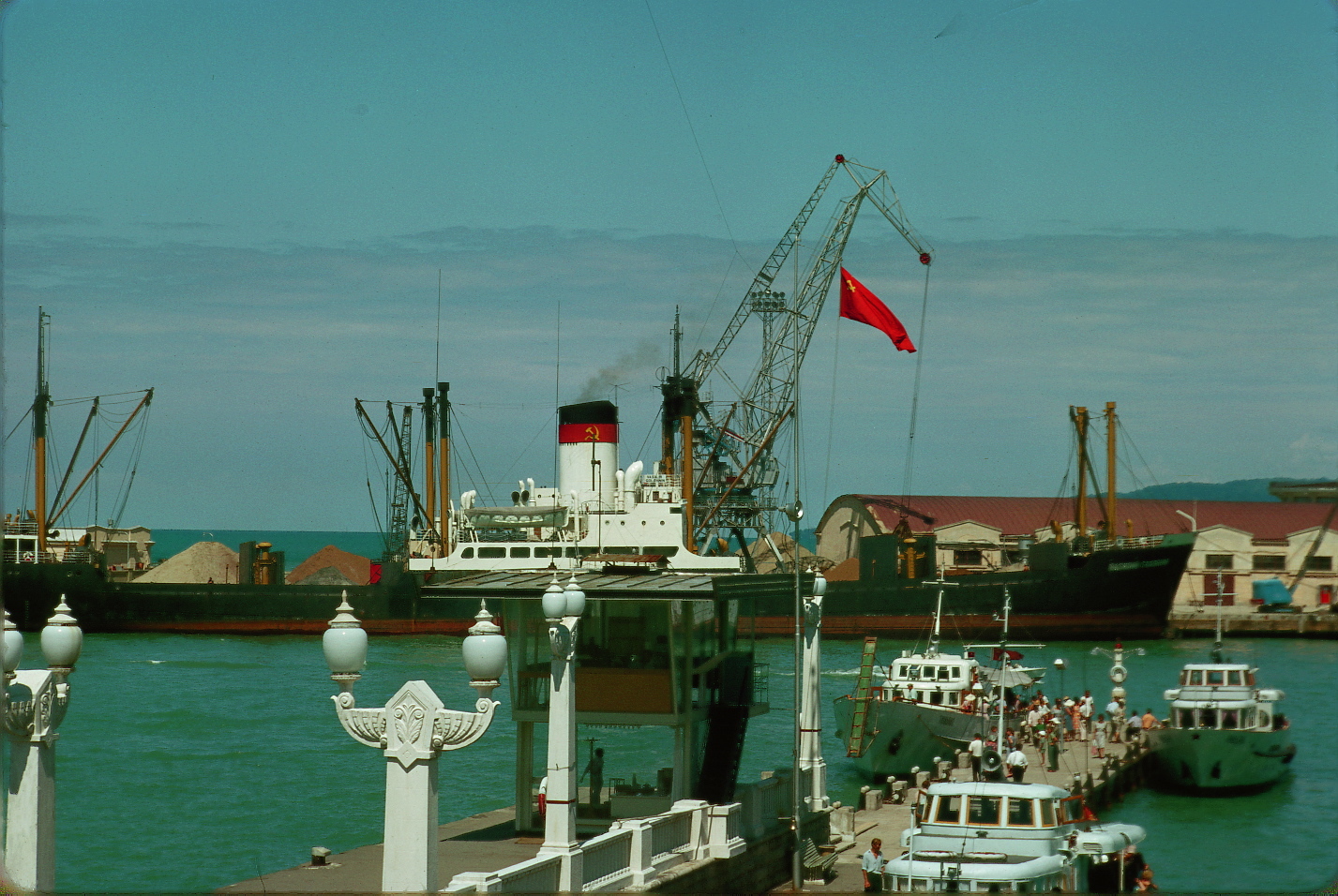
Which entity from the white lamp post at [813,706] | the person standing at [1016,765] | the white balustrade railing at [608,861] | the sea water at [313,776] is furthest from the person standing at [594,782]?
the person standing at [1016,765]

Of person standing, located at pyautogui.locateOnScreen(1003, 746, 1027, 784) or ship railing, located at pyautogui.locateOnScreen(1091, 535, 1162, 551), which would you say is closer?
person standing, located at pyautogui.locateOnScreen(1003, 746, 1027, 784)

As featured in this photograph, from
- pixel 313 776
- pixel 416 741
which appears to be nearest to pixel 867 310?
pixel 313 776

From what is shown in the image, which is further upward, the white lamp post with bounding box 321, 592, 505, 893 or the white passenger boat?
the white lamp post with bounding box 321, 592, 505, 893

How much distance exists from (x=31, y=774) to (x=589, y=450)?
17456 millimetres

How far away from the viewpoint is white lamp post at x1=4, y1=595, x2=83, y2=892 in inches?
366

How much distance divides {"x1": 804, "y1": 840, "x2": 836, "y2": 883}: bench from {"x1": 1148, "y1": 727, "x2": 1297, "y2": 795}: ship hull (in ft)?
55.3

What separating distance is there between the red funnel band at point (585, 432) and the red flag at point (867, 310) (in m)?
9.22

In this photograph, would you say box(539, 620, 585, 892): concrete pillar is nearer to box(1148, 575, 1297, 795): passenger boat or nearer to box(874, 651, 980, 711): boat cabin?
box(874, 651, 980, 711): boat cabin

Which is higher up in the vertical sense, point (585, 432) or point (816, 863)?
point (585, 432)

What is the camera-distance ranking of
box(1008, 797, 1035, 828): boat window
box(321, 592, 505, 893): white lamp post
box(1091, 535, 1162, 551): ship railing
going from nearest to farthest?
box(321, 592, 505, 893): white lamp post
box(1008, 797, 1035, 828): boat window
box(1091, 535, 1162, 551): ship railing

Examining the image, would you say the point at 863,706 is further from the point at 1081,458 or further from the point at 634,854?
the point at 1081,458

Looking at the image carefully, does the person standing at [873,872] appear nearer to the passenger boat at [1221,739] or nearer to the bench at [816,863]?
the bench at [816,863]

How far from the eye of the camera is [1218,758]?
34.3 metres

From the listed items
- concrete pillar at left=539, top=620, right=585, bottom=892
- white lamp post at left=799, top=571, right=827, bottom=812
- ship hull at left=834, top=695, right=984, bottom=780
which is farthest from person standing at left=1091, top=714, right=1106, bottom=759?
concrete pillar at left=539, top=620, right=585, bottom=892
